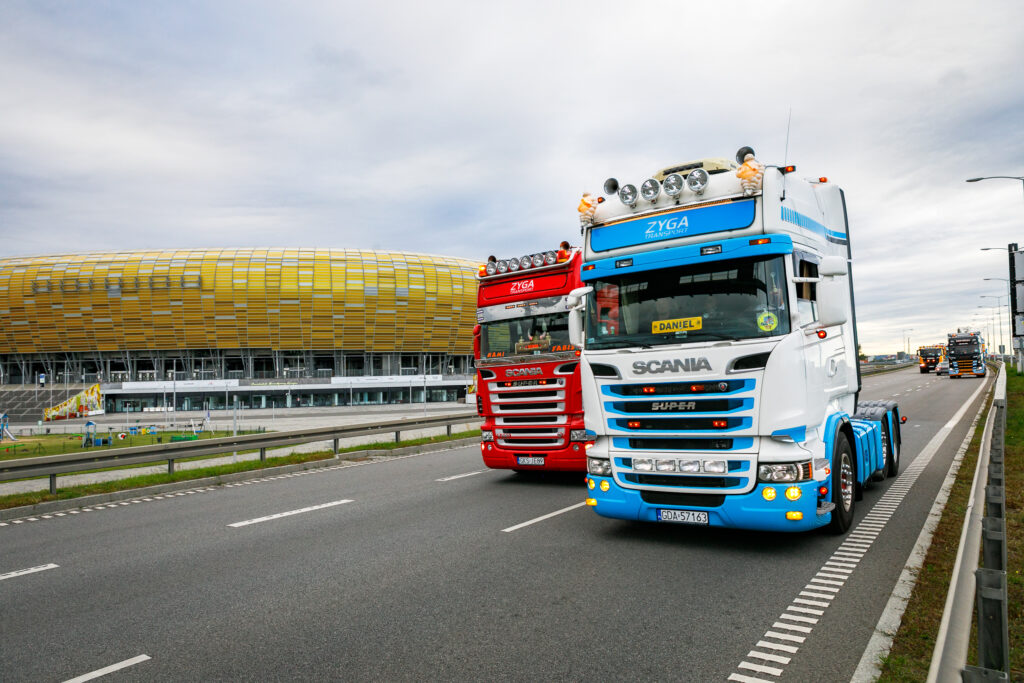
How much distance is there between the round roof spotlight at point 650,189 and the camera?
7.04 meters

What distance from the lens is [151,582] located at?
6145 millimetres

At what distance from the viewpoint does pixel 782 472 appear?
6.09m

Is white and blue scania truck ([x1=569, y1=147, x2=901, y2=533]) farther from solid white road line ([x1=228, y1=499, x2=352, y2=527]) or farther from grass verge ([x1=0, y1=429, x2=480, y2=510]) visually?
grass verge ([x1=0, y1=429, x2=480, y2=510])

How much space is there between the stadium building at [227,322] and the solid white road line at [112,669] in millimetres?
71867

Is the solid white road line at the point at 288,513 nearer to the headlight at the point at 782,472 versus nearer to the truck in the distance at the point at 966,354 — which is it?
the headlight at the point at 782,472

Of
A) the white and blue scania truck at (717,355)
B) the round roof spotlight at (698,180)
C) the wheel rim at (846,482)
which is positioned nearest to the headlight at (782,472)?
the white and blue scania truck at (717,355)

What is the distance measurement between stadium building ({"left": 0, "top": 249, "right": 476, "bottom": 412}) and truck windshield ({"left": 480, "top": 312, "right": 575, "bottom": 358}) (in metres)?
65.1

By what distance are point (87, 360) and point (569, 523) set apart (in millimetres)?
93533

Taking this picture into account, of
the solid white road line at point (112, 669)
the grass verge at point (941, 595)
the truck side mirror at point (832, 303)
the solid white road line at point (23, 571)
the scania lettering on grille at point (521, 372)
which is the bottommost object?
the grass verge at point (941, 595)

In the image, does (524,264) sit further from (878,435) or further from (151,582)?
(151,582)

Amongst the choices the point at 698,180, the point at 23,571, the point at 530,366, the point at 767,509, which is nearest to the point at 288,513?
the point at 23,571

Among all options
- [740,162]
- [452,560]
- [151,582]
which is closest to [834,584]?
[452,560]

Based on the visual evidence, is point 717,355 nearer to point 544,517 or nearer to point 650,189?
point 650,189

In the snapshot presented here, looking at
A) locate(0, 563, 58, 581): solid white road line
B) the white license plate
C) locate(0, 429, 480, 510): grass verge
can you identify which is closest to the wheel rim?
the white license plate
